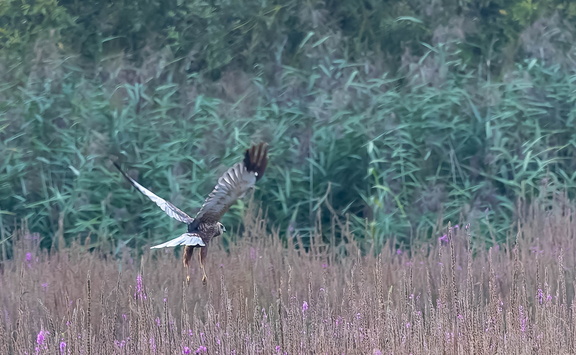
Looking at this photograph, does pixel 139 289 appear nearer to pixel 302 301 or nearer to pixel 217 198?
pixel 217 198

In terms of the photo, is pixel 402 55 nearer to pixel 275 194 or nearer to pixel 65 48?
pixel 275 194

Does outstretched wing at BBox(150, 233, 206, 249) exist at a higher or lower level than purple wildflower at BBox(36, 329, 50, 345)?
lower

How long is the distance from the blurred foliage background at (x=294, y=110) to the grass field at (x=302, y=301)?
0.77 meters

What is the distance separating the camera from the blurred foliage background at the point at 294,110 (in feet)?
28.6

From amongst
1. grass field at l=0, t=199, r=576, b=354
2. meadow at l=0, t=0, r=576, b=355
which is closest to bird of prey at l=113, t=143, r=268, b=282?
grass field at l=0, t=199, r=576, b=354

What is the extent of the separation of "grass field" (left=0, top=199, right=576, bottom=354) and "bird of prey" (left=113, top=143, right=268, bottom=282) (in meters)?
0.28

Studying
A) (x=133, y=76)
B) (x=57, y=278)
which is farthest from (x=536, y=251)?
(x=133, y=76)

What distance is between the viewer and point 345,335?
4156mm

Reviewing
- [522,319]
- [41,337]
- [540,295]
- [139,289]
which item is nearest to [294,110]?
[139,289]

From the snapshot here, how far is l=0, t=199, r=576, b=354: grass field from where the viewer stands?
13.4 feet

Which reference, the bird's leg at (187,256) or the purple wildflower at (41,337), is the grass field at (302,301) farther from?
the bird's leg at (187,256)

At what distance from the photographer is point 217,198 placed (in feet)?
19.2

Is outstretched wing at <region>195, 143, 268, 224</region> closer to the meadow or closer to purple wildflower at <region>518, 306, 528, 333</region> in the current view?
the meadow

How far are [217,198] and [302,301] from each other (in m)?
0.88
